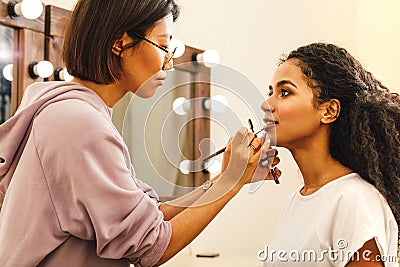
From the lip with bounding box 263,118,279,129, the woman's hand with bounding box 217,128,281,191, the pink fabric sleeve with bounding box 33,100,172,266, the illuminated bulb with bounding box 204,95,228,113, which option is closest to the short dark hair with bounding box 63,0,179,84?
the pink fabric sleeve with bounding box 33,100,172,266

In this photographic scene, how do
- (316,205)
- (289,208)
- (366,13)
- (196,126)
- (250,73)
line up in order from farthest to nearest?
(366,13) → (250,73) → (196,126) → (289,208) → (316,205)

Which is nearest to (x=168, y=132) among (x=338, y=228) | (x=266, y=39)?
(x=338, y=228)

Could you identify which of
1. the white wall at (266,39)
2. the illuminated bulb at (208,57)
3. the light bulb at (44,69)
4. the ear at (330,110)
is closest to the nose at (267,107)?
the ear at (330,110)

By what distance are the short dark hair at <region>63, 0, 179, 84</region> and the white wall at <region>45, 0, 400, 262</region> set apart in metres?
0.79

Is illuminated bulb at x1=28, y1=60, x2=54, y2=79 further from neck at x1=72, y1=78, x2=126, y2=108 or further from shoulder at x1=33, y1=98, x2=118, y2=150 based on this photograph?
shoulder at x1=33, y1=98, x2=118, y2=150

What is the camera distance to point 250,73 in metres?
2.38

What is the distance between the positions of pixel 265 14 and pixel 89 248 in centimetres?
172

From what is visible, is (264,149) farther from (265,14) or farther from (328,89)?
(265,14)

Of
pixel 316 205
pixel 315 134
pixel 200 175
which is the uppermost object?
pixel 315 134

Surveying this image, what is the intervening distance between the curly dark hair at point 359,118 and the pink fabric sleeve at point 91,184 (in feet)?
1.70

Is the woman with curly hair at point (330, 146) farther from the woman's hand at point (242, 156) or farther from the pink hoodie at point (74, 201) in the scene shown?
the pink hoodie at point (74, 201)

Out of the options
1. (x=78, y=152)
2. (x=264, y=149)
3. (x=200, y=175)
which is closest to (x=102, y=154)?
(x=78, y=152)

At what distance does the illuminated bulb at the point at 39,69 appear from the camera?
1.56 metres

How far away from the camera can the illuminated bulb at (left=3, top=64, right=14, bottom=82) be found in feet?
4.96
